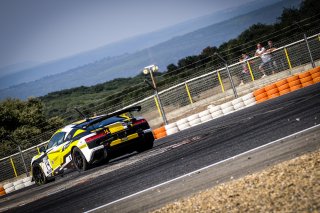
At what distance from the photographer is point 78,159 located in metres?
12.5

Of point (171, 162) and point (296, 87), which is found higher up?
point (171, 162)

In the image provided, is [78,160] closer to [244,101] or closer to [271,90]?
[244,101]

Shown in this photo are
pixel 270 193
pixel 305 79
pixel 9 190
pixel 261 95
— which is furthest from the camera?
pixel 305 79

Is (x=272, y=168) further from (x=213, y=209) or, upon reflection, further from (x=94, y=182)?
(x=94, y=182)

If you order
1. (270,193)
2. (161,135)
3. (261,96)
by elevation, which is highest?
(270,193)

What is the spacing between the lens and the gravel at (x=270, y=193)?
15.6ft

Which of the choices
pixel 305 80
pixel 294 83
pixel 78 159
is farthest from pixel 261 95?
pixel 78 159

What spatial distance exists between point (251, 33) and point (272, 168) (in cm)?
4806

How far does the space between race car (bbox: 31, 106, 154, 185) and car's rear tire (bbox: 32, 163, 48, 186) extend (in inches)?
32.5

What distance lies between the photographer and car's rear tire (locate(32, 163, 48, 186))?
1438 centimetres

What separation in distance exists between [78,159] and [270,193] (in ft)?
26.4

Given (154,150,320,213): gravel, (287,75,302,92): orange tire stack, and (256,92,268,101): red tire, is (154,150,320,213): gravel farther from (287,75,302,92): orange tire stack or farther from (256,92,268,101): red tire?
(287,75,302,92): orange tire stack

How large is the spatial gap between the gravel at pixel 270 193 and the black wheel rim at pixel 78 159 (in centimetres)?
664

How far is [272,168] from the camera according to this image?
6.36 metres
